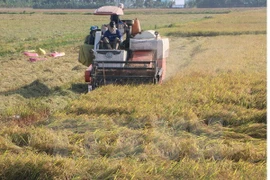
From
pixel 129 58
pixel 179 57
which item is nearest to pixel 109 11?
pixel 129 58

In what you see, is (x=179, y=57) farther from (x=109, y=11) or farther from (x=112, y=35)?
(x=109, y=11)

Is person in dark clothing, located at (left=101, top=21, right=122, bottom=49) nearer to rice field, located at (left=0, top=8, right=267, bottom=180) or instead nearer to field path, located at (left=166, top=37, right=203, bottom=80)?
rice field, located at (left=0, top=8, right=267, bottom=180)

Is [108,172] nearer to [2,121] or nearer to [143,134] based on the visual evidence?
[143,134]

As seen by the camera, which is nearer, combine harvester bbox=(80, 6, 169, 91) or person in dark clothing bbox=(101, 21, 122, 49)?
combine harvester bbox=(80, 6, 169, 91)

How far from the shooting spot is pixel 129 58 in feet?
36.2

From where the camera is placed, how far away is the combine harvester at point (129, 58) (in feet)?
32.1

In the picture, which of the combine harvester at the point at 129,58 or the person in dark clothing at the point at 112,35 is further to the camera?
the person in dark clothing at the point at 112,35

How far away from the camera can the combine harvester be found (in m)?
9.78

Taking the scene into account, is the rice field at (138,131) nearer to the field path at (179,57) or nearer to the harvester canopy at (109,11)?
the harvester canopy at (109,11)

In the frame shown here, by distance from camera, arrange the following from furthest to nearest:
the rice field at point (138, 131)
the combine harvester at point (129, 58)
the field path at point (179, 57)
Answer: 1. the field path at point (179, 57)
2. the combine harvester at point (129, 58)
3. the rice field at point (138, 131)

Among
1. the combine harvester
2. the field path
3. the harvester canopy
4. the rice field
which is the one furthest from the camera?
the field path

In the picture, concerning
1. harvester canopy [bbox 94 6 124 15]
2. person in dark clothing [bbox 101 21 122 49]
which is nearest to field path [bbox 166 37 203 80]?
person in dark clothing [bbox 101 21 122 49]

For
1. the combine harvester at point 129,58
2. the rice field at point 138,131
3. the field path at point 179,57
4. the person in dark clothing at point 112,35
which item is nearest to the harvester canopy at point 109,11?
the combine harvester at point 129,58

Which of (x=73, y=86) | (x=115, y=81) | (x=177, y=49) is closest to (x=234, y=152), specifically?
(x=115, y=81)
